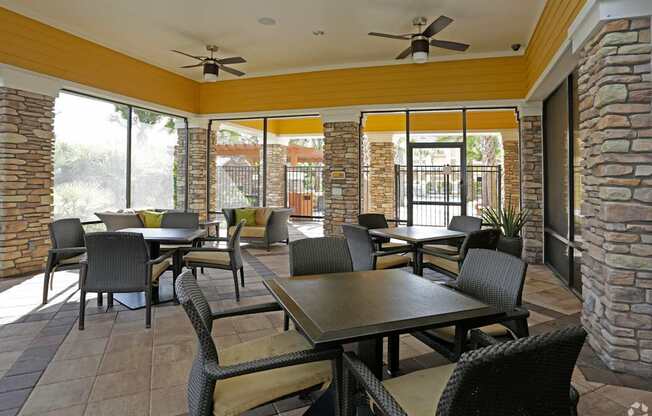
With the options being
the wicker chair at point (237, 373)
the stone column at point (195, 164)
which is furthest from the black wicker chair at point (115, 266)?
the stone column at point (195, 164)

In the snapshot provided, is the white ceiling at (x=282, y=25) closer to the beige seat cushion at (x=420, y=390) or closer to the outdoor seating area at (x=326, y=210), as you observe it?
the outdoor seating area at (x=326, y=210)

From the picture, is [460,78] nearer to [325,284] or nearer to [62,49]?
[325,284]

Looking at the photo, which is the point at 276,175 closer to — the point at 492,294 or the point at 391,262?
the point at 391,262

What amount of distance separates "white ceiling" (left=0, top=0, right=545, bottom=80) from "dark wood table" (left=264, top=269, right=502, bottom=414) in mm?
4260

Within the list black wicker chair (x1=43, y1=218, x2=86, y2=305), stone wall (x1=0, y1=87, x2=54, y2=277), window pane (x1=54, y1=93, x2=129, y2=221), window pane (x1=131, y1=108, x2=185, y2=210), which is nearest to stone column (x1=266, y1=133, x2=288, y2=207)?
window pane (x1=131, y1=108, x2=185, y2=210)

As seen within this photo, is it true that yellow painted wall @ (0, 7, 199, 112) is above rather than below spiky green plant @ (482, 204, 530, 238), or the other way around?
above

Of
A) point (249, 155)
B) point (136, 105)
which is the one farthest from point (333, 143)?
point (136, 105)

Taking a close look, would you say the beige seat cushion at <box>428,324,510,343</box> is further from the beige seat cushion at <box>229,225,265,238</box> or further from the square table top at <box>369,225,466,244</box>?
the beige seat cushion at <box>229,225,265,238</box>

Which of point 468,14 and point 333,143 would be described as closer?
point 468,14

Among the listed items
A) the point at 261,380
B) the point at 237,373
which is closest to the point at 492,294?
the point at 261,380

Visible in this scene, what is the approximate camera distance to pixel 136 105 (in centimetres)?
736

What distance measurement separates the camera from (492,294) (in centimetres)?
218

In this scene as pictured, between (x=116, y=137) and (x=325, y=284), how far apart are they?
6.59 meters

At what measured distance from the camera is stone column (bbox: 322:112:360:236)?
24.8 feet
